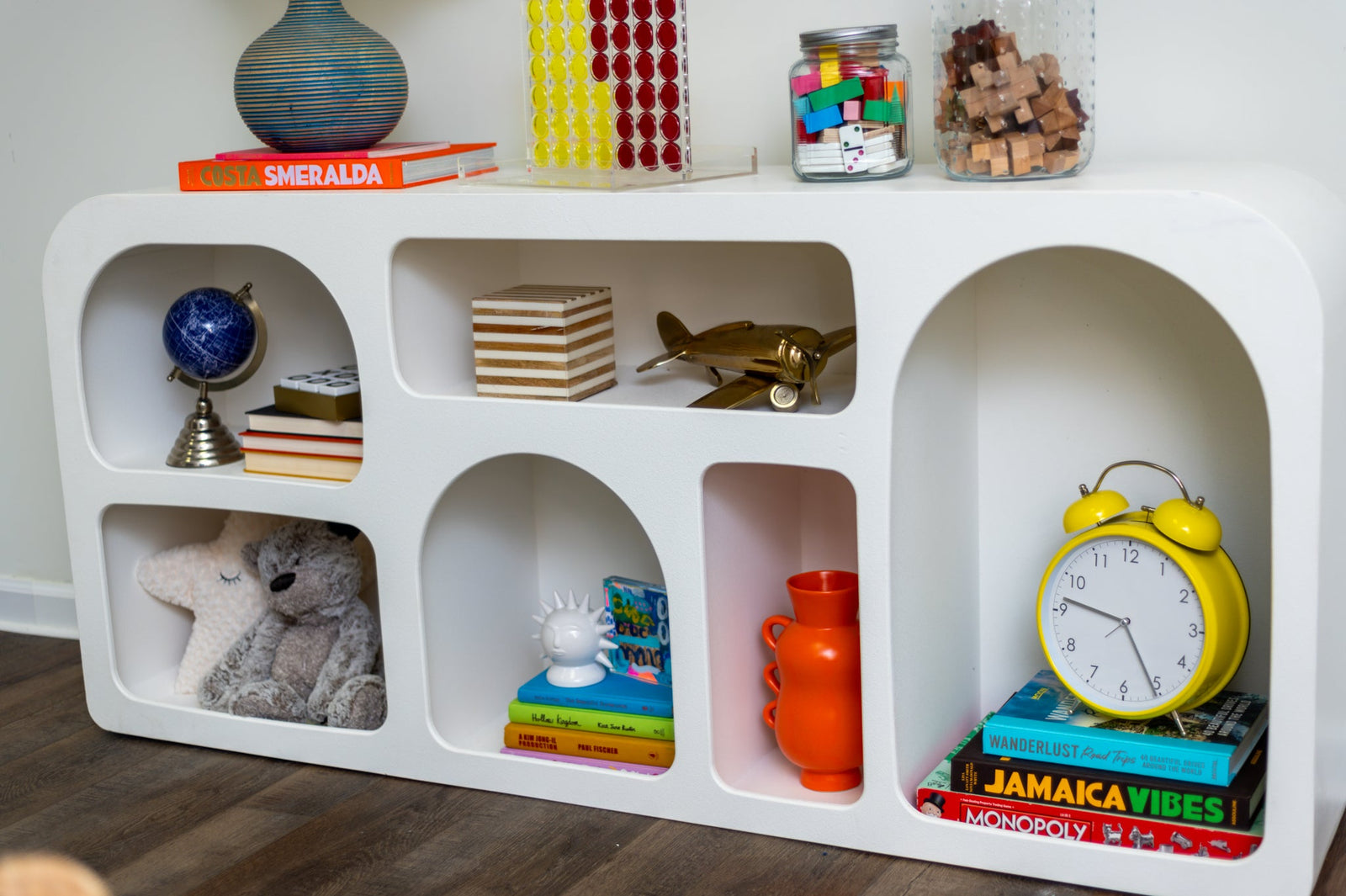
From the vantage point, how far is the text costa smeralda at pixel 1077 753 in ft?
4.20

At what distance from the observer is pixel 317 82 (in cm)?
158

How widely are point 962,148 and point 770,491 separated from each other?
443 millimetres

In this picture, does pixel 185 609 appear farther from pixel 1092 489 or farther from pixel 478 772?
pixel 1092 489

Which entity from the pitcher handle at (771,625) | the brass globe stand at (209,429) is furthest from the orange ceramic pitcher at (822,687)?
the brass globe stand at (209,429)

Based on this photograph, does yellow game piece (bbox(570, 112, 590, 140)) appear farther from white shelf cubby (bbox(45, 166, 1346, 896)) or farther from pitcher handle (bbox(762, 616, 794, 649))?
pitcher handle (bbox(762, 616, 794, 649))

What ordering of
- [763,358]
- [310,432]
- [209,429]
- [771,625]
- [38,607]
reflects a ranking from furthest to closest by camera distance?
[38,607] → [209,429] → [310,432] → [771,625] → [763,358]

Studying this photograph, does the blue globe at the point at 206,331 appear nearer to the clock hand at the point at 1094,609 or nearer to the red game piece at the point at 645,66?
the red game piece at the point at 645,66

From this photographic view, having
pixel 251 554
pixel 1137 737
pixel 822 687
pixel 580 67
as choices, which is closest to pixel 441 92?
pixel 580 67

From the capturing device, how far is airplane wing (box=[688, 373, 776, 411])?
1.41 m

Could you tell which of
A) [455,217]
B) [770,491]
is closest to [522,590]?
[770,491]

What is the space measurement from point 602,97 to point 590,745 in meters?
0.72

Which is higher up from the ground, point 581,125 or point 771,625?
point 581,125

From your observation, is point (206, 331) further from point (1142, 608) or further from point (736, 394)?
point (1142, 608)

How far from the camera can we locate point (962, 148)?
1.34 m
